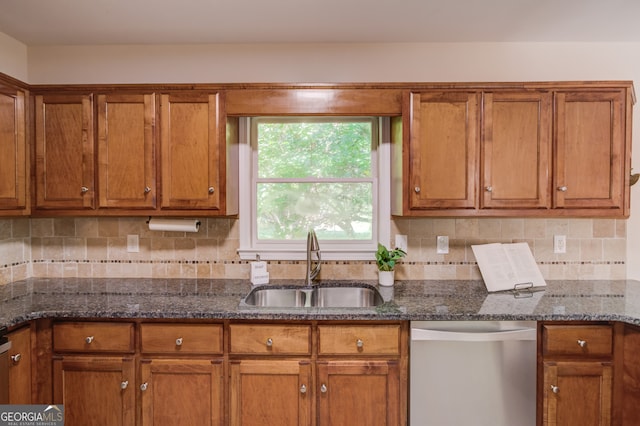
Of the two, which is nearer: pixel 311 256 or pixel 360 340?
pixel 360 340

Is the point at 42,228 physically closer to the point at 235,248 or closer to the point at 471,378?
the point at 235,248

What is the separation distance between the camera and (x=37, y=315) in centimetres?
180

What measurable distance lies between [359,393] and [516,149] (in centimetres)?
160

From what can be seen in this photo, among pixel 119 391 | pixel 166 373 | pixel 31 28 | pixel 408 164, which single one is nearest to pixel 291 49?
pixel 408 164

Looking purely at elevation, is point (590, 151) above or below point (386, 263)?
above

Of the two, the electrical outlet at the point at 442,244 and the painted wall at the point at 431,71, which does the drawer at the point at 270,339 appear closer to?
the painted wall at the point at 431,71

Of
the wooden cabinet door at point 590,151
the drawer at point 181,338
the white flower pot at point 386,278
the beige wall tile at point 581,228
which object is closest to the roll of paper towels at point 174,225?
the drawer at point 181,338

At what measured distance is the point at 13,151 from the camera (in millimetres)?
2096

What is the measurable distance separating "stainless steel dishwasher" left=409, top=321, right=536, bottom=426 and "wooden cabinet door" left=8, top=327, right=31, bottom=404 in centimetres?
189

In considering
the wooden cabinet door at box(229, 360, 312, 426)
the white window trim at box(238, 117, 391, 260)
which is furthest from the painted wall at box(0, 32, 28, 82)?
the wooden cabinet door at box(229, 360, 312, 426)

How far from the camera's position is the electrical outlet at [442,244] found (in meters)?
2.49

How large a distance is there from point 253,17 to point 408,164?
121 cm

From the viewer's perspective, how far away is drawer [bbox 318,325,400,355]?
184 cm

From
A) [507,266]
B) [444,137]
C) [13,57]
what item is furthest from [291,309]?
[13,57]
